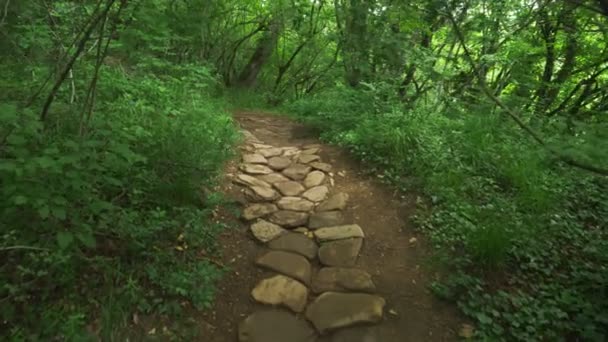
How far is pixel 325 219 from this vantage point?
3656mm

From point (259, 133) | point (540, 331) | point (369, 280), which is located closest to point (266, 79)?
point (259, 133)

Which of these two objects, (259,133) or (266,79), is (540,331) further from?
(266,79)

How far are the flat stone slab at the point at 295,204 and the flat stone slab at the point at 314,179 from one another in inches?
13.9

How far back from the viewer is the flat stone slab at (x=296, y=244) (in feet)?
10.4

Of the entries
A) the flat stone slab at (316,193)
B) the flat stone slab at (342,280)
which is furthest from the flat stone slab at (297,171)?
the flat stone slab at (342,280)

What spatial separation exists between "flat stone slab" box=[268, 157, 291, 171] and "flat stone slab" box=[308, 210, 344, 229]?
47.9 inches

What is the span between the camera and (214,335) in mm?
2367

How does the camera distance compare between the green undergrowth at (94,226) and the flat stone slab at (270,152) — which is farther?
the flat stone slab at (270,152)

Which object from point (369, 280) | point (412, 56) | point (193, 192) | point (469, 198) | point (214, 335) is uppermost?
point (412, 56)

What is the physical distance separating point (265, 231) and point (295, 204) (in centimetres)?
61

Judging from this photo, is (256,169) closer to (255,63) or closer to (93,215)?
(93,215)

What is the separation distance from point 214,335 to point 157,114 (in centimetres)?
258

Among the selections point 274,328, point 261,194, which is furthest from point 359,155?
point 274,328

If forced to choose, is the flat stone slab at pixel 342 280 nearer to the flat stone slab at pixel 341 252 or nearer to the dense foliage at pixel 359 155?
the flat stone slab at pixel 341 252
